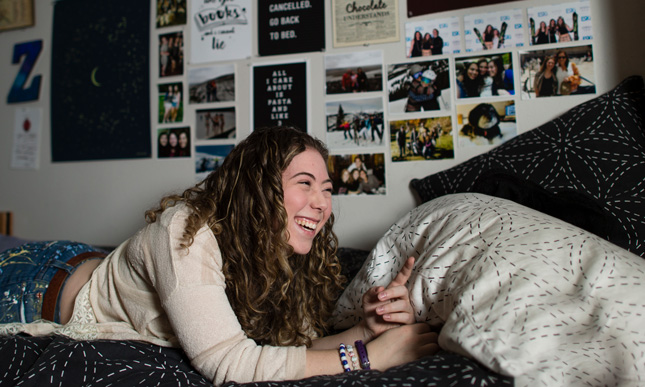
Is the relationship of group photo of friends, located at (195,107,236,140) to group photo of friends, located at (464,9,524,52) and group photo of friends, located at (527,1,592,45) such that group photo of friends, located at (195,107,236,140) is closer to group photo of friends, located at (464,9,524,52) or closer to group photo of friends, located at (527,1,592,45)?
group photo of friends, located at (464,9,524,52)

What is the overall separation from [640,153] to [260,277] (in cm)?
106

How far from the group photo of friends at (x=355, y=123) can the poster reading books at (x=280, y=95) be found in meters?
0.11

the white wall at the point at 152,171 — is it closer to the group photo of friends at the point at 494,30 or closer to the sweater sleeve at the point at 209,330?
the group photo of friends at the point at 494,30

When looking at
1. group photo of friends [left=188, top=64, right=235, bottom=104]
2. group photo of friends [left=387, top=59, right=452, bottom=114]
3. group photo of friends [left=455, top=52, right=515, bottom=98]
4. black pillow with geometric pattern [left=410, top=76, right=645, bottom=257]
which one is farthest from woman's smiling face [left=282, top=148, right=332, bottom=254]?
group photo of friends [left=188, top=64, right=235, bottom=104]

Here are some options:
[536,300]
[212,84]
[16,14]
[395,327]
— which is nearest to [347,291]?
[395,327]

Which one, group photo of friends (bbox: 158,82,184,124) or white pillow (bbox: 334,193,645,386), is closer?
white pillow (bbox: 334,193,645,386)

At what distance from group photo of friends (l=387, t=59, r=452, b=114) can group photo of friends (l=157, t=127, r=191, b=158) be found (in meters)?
0.86

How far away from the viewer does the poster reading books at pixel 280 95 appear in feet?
5.55

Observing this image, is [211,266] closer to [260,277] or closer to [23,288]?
[260,277]

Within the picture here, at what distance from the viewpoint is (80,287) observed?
1240mm

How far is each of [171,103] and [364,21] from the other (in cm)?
87

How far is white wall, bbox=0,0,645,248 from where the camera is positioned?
1395 millimetres

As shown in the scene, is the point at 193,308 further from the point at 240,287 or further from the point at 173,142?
the point at 173,142

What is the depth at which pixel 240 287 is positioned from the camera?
1031 millimetres
